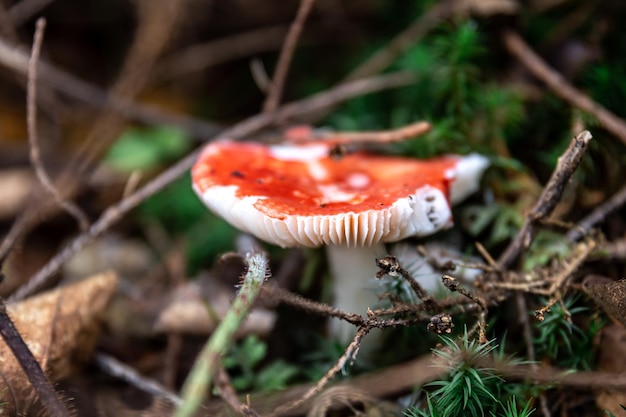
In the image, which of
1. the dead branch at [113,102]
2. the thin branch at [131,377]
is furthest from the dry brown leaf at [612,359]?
the dead branch at [113,102]

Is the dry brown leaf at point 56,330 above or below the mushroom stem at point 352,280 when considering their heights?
above

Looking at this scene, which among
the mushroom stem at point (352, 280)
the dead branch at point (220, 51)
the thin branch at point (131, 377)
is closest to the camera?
the thin branch at point (131, 377)

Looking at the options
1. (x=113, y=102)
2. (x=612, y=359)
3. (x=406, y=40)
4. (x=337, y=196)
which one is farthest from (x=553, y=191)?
(x=113, y=102)

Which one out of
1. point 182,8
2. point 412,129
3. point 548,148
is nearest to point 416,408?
point 412,129

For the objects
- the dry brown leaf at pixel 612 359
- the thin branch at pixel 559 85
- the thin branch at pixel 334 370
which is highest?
the thin branch at pixel 559 85

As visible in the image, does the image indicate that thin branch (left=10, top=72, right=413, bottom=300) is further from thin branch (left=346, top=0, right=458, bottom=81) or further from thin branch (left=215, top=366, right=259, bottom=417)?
thin branch (left=215, top=366, right=259, bottom=417)

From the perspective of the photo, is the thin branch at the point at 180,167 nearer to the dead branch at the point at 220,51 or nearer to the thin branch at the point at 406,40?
the thin branch at the point at 406,40

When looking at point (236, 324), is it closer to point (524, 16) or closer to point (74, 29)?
point (524, 16)
